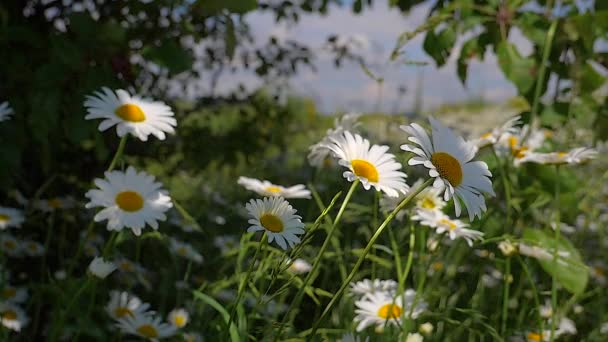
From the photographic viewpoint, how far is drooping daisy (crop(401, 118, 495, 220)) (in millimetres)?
827

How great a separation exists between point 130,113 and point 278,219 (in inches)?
18.1

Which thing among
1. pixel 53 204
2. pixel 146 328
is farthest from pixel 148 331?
pixel 53 204

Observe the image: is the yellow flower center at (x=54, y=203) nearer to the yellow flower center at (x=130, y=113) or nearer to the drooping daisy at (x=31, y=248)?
the drooping daisy at (x=31, y=248)

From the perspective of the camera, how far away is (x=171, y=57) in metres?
1.55

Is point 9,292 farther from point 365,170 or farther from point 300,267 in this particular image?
point 365,170

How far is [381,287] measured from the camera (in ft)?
4.66

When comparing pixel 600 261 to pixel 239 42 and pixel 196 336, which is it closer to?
pixel 239 42

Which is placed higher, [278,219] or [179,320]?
[278,219]

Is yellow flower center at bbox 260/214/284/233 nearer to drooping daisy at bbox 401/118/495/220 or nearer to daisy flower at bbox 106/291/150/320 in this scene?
drooping daisy at bbox 401/118/495/220

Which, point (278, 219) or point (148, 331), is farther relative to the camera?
point (148, 331)

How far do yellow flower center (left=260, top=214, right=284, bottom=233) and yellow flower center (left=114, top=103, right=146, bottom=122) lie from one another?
431mm

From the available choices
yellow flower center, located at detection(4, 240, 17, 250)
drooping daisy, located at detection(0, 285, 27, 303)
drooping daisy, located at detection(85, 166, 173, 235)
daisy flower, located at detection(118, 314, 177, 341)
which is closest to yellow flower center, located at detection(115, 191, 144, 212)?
drooping daisy, located at detection(85, 166, 173, 235)

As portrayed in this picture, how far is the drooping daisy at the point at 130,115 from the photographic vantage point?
1153 mm

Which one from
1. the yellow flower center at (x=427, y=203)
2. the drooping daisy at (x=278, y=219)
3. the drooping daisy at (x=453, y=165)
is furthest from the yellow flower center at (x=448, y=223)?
the drooping daisy at (x=278, y=219)
